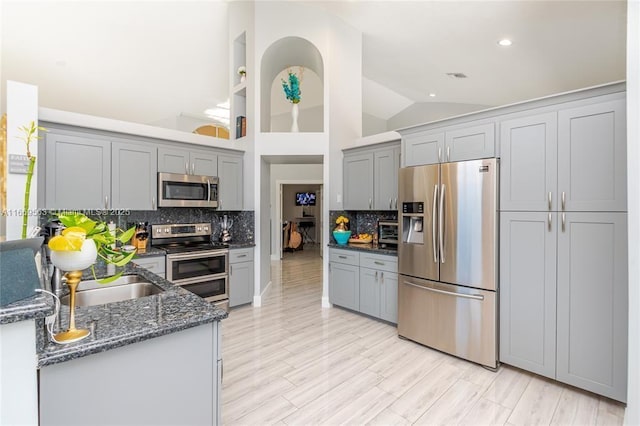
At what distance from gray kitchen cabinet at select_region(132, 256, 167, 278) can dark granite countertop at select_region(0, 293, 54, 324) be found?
2913mm

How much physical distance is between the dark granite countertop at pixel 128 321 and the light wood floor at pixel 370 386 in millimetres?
1051

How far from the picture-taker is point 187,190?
3.99 meters

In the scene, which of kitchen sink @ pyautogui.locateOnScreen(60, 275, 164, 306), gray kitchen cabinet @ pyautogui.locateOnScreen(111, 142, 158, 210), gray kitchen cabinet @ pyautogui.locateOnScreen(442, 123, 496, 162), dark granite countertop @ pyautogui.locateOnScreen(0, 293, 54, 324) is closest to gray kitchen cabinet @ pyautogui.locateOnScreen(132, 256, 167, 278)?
gray kitchen cabinet @ pyautogui.locateOnScreen(111, 142, 158, 210)

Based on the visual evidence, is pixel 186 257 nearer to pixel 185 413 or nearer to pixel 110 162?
pixel 110 162

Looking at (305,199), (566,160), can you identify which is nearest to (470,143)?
(566,160)

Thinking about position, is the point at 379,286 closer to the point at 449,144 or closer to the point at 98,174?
the point at 449,144

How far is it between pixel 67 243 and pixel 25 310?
30 centimetres

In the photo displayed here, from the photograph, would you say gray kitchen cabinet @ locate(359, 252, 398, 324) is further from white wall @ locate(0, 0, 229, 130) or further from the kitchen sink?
white wall @ locate(0, 0, 229, 130)

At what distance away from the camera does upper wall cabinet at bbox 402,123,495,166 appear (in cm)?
270

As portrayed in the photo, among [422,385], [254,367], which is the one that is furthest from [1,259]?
[422,385]

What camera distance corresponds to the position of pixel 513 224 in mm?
2576

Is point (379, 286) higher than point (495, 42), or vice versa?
point (495, 42)

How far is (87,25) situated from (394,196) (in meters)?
4.91

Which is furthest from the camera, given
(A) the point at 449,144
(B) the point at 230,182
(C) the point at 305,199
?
(C) the point at 305,199
